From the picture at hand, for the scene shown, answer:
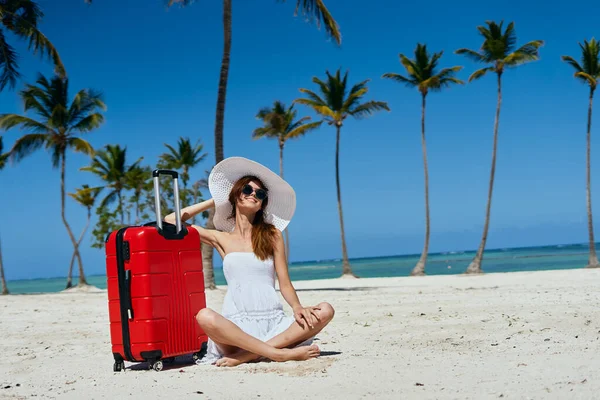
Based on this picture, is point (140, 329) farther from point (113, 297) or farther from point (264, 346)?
point (264, 346)

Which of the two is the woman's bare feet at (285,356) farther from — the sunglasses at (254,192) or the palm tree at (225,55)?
the palm tree at (225,55)

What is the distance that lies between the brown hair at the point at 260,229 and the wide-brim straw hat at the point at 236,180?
53 mm

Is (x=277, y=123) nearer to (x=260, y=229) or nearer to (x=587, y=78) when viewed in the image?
(x=587, y=78)

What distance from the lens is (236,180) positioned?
5.05 meters

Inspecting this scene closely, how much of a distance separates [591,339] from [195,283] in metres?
3.14

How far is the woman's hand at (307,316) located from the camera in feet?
14.8

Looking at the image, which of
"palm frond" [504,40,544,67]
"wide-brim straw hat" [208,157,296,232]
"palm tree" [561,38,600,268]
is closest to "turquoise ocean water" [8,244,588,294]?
"palm tree" [561,38,600,268]

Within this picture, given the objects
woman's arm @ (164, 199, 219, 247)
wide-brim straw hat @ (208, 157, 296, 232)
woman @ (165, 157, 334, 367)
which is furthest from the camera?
wide-brim straw hat @ (208, 157, 296, 232)

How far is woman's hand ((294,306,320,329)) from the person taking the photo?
450cm

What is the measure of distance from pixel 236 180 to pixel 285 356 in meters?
1.42

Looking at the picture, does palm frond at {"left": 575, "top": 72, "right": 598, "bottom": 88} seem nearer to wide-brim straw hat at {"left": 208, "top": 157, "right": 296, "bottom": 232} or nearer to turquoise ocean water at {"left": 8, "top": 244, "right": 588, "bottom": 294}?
turquoise ocean water at {"left": 8, "top": 244, "right": 588, "bottom": 294}

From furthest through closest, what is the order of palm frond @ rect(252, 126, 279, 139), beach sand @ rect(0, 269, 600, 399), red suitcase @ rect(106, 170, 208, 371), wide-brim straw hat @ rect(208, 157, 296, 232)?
palm frond @ rect(252, 126, 279, 139)
wide-brim straw hat @ rect(208, 157, 296, 232)
red suitcase @ rect(106, 170, 208, 371)
beach sand @ rect(0, 269, 600, 399)

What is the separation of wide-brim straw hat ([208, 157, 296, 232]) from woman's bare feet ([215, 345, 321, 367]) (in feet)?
3.20

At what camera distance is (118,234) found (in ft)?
14.7
